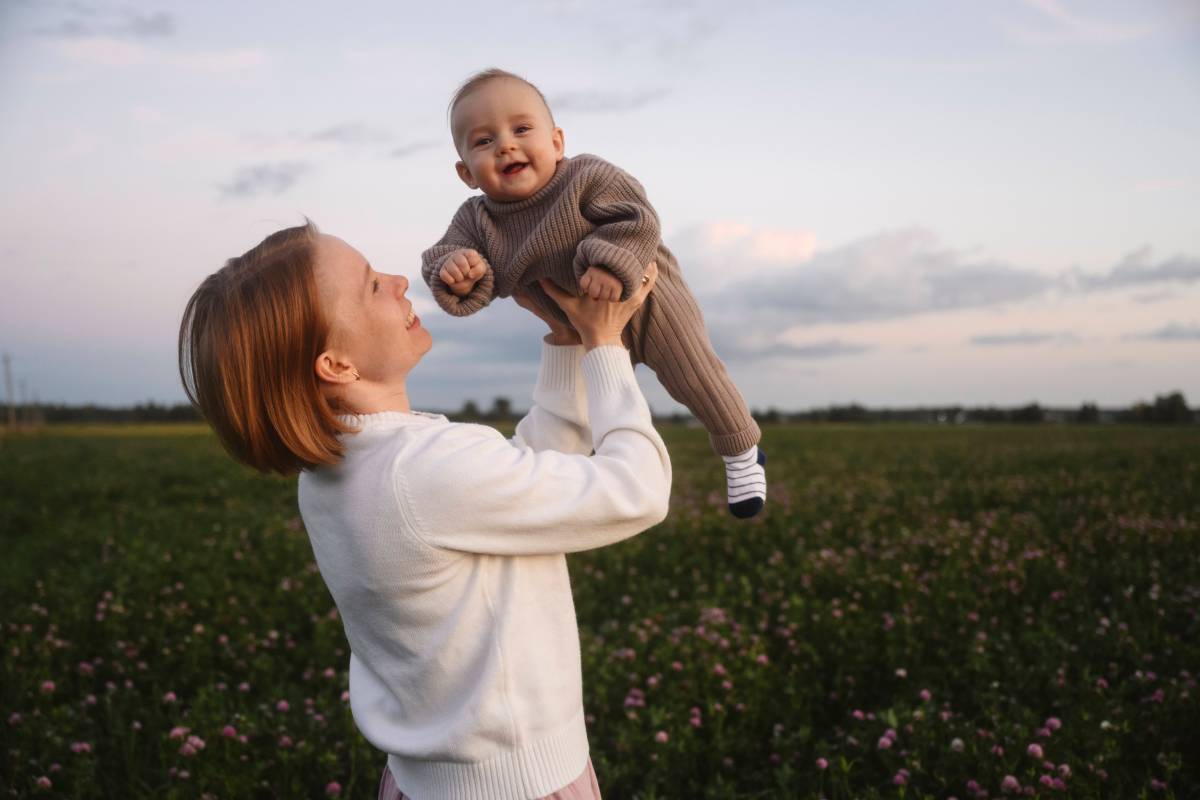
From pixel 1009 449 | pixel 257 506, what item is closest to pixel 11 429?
pixel 257 506

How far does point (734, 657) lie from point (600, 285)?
3.53 meters

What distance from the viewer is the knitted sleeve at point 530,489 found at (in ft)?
5.97

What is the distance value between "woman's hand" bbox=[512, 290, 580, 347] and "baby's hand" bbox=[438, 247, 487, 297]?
6.1 inches

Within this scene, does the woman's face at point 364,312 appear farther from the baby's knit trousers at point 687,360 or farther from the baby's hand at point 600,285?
the baby's knit trousers at point 687,360

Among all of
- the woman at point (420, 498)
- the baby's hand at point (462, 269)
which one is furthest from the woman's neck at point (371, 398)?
the baby's hand at point (462, 269)

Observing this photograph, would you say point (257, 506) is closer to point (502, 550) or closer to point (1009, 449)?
point (502, 550)

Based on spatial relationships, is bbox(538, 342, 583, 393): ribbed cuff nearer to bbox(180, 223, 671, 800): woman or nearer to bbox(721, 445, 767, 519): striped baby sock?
bbox(180, 223, 671, 800): woman

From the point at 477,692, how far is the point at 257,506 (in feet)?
31.8

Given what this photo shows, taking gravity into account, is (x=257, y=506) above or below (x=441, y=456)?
below

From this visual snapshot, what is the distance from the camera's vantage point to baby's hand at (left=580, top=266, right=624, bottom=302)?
7.21 feet

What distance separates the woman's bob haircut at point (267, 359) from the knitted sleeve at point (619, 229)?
70 centimetres

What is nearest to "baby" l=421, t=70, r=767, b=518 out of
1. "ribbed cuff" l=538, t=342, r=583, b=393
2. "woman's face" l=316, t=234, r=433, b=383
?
"ribbed cuff" l=538, t=342, r=583, b=393

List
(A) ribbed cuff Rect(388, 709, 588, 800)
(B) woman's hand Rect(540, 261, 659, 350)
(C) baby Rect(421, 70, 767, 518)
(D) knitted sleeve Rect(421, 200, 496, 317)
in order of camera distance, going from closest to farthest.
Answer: (A) ribbed cuff Rect(388, 709, 588, 800) < (B) woman's hand Rect(540, 261, 659, 350) < (C) baby Rect(421, 70, 767, 518) < (D) knitted sleeve Rect(421, 200, 496, 317)

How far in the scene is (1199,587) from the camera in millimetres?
6277
